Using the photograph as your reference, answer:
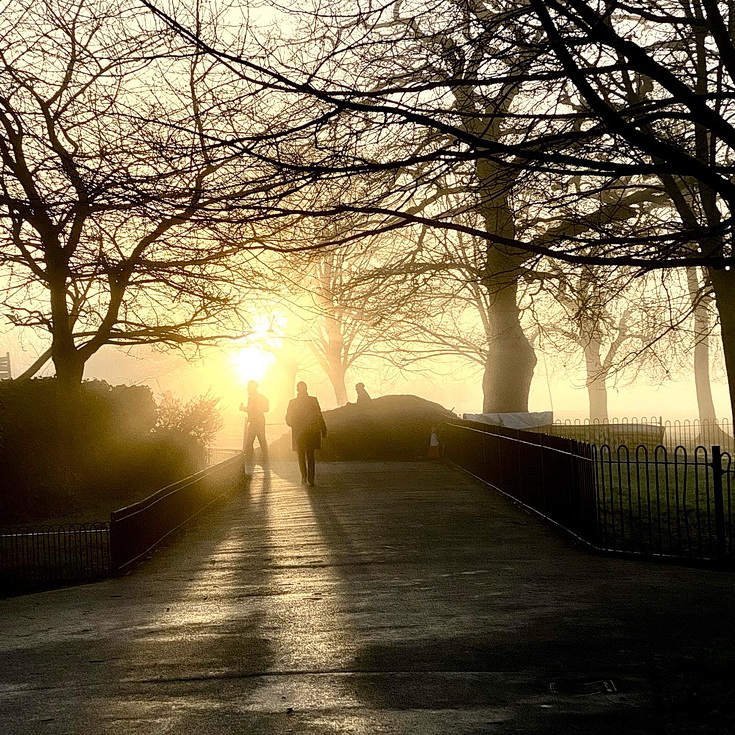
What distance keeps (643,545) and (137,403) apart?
12803 millimetres

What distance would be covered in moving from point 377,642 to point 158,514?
6317mm

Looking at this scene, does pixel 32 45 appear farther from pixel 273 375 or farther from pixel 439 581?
pixel 273 375

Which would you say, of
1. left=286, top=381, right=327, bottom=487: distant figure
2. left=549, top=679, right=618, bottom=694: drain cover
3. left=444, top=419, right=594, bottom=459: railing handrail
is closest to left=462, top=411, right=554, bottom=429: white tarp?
left=444, top=419, right=594, bottom=459: railing handrail

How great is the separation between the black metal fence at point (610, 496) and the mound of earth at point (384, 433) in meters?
8.10

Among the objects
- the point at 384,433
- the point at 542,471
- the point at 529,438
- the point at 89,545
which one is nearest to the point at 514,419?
the point at 384,433

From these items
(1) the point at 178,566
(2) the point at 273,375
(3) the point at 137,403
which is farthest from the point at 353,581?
(2) the point at 273,375

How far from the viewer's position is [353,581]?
356 inches

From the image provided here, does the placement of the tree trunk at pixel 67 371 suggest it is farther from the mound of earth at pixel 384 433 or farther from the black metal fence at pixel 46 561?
the mound of earth at pixel 384 433

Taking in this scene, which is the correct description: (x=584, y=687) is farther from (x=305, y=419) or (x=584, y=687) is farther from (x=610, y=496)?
(x=305, y=419)

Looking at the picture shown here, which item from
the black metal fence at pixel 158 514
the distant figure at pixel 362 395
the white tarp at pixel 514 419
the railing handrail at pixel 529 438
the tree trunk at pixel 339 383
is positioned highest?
the tree trunk at pixel 339 383

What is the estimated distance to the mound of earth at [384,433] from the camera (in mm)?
26094

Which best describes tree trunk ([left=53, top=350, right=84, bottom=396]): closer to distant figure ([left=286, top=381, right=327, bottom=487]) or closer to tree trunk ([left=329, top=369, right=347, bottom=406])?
distant figure ([left=286, top=381, right=327, bottom=487])

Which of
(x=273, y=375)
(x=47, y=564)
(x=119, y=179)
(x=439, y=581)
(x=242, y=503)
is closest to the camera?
(x=119, y=179)

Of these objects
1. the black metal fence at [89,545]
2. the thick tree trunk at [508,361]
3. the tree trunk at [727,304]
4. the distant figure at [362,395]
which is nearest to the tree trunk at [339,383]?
the distant figure at [362,395]
